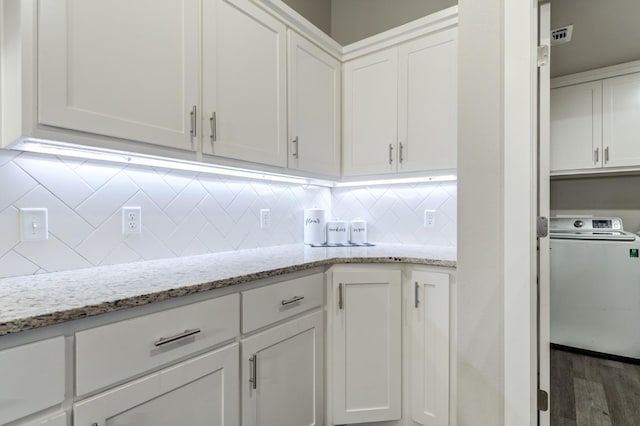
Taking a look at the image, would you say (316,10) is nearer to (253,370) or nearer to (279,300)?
(279,300)

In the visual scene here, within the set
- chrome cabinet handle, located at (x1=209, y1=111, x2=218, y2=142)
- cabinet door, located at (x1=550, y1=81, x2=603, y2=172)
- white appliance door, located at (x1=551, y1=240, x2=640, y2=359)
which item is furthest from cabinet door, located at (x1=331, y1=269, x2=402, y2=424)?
cabinet door, located at (x1=550, y1=81, x2=603, y2=172)

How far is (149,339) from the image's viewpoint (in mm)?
931

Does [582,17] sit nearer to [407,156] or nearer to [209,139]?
[407,156]

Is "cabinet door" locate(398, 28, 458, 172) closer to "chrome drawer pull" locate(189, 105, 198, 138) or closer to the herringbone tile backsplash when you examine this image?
the herringbone tile backsplash

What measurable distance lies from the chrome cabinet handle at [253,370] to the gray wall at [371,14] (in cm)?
242

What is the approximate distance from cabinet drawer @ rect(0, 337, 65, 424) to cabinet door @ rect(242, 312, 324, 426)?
564 millimetres

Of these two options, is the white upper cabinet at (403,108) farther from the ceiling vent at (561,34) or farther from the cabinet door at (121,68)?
the cabinet door at (121,68)

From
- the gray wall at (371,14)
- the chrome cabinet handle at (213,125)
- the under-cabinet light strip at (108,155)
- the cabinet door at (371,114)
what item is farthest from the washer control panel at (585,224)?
the chrome cabinet handle at (213,125)

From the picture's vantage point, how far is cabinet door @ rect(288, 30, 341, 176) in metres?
1.87

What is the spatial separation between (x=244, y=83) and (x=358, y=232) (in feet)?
3.88

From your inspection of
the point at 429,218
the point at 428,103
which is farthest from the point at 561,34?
the point at 429,218

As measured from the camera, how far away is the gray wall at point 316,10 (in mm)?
2407

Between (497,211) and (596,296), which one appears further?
(596,296)

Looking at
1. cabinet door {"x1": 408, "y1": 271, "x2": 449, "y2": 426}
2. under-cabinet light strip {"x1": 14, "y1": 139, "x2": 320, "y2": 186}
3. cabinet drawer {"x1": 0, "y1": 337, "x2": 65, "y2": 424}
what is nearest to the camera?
cabinet drawer {"x1": 0, "y1": 337, "x2": 65, "y2": 424}
